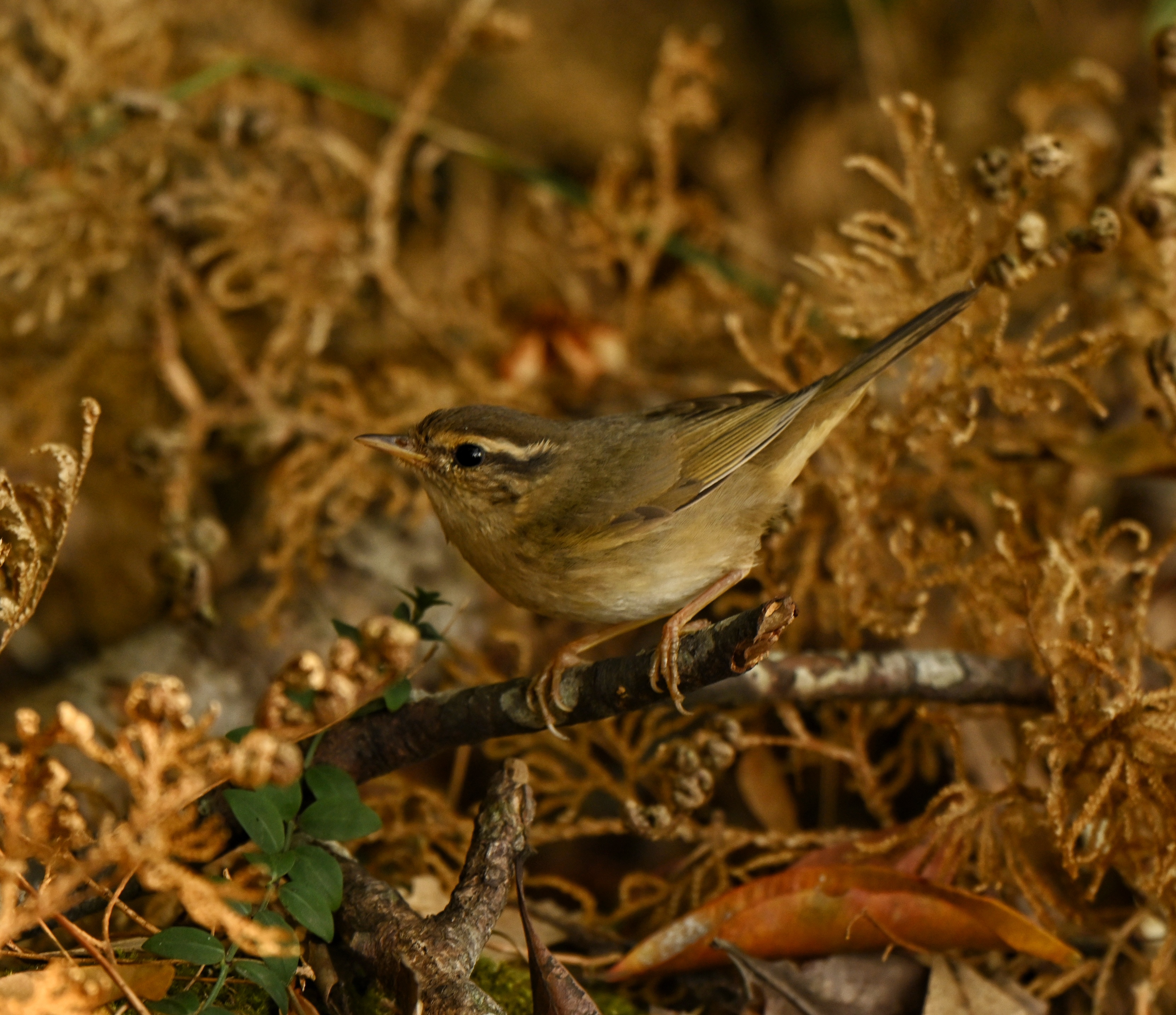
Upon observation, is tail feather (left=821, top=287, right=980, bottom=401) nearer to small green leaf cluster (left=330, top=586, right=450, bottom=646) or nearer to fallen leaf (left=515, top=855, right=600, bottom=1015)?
small green leaf cluster (left=330, top=586, right=450, bottom=646)

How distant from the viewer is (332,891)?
6.57 feet

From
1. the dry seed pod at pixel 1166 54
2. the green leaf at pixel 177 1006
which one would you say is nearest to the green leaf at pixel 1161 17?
the dry seed pod at pixel 1166 54

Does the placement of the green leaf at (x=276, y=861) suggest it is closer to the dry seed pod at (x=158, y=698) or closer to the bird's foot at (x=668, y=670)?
the dry seed pod at (x=158, y=698)

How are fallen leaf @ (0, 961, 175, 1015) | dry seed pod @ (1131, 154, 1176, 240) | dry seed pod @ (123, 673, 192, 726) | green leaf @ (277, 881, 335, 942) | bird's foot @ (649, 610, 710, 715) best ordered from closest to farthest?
Answer: fallen leaf @ (0, 961, 175, 1015)
dry seed pod @ (123, 673, 192, 726)
green leaf @ (277, 881, 335, 942)
bird's foot @ (649, 610, 710, 715)
dry seed pod @ (1131, 154, 1176, 240)

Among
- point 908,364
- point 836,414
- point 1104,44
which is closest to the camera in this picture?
point 836,414

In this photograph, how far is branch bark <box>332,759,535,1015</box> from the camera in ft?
6.17

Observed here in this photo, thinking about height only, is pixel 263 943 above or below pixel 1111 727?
above

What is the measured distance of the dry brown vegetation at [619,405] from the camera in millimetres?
2414

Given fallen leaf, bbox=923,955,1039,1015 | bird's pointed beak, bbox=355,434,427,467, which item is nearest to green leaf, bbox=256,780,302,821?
bird's pointed beak, bbox=355,434,427,467

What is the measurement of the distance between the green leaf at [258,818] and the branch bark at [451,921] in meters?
0.22

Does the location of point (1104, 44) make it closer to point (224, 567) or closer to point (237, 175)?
point (237, 175)

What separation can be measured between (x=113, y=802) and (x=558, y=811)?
1.42 metres

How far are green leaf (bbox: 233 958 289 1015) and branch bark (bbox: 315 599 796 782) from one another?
0.50 metres

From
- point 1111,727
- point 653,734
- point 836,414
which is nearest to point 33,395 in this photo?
point 653,734
